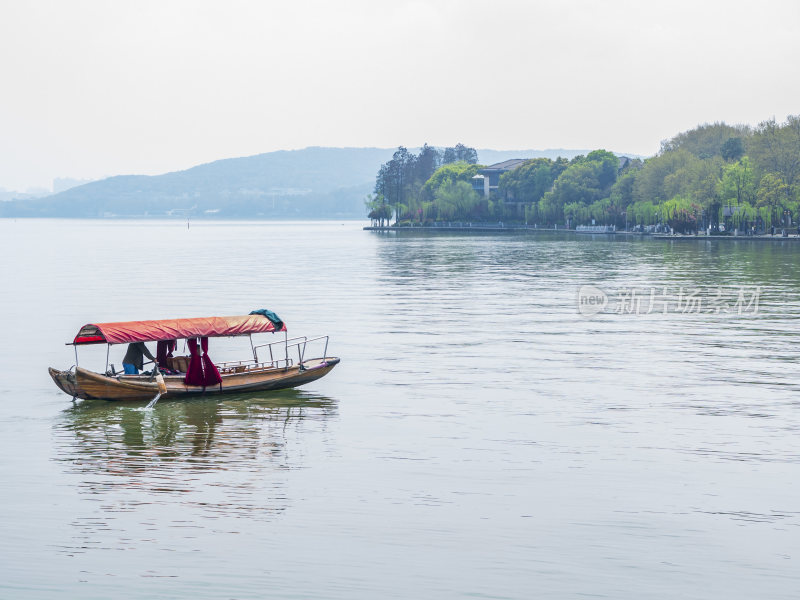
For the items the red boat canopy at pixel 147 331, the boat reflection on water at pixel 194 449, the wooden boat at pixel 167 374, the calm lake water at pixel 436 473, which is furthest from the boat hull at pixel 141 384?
the red boat canopy at pixel 147 331

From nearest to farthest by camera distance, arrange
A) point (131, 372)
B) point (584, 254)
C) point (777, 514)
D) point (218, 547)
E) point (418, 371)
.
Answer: point (218, 547) → point (777, 514) → point (131, 372) → point (418, 371) → point (584, 254)

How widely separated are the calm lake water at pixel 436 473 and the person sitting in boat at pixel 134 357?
120cm

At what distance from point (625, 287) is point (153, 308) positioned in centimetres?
3552

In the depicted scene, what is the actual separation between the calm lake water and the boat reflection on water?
0.32 feet

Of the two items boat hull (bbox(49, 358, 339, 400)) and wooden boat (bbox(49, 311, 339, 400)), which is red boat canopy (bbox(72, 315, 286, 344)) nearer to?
wooden boat (bbox(49, 311, 339, 400))

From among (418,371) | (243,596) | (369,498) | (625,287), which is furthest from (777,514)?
(625,287)

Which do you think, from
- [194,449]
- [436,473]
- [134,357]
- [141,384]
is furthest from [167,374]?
[436,473]

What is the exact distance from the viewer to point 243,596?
662 inches

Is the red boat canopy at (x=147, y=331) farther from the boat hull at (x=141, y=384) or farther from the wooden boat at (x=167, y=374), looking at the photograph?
the boat hull at (x=141, y=384)

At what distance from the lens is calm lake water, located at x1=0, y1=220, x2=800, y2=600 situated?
17875 mm

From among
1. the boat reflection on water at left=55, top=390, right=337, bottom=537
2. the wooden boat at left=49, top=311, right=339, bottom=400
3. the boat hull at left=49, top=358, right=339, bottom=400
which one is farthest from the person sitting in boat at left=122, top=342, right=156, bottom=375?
the boat reflection on water at left=55, top=390, right=337, bottom=537

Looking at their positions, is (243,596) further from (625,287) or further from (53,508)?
(625,287)

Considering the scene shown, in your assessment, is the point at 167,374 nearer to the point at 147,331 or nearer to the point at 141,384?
the point at 141,384

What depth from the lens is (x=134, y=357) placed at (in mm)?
34000
